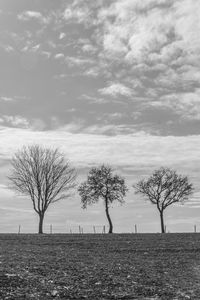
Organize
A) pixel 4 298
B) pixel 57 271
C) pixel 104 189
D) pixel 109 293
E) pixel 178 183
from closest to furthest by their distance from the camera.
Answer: pixel 4 298, pixel 109 293, pixel 57 271, pixel 104 189, pixel 178 183

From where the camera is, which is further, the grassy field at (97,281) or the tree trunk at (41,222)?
the tree trunk at (41,222)

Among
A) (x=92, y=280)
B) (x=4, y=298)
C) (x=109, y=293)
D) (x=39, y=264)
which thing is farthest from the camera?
(x=39, y=264)

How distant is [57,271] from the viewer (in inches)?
721

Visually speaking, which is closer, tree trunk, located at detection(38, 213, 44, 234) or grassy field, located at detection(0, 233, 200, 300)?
grassy field, located at detection(0, 233, 200, 300)

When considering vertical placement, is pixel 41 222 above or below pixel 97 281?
above

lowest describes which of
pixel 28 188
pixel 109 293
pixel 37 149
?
pixel 109 293

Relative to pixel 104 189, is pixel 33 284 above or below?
below

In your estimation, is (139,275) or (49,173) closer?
(139,275)

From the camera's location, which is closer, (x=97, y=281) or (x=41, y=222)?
(x=97, y=281)

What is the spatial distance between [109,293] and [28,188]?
6578cm

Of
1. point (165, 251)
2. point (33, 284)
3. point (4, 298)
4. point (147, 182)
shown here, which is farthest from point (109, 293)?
point (147, 182)

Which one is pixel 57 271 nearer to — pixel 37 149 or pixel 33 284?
pixel 33 284

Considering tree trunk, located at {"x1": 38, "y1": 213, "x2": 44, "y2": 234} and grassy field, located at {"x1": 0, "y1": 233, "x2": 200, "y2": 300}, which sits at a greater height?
tree trunk, located at {"x1": 38, "y1": 213, "x2": 44, "y2": 234}

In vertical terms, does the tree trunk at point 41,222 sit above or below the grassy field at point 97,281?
above
